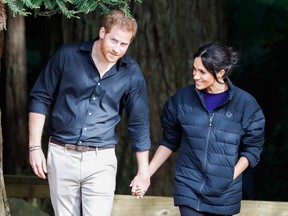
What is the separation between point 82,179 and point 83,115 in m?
0.36

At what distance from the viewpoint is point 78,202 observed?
5.30 meters

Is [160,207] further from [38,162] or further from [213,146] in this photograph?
[38,162]

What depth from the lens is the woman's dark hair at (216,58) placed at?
204 inches

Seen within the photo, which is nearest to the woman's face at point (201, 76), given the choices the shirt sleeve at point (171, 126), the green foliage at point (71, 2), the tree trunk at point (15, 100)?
the shirt sleeve at point (171, 126)

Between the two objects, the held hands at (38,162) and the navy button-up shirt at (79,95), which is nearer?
the held hands at (38,162)

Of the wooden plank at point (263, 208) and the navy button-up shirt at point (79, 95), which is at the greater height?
the navy button-up shirt at point (79, 95)

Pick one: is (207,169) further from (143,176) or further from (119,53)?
(119,53)

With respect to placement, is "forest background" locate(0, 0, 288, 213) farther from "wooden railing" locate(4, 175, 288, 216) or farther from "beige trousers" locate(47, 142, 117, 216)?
"beige trousers" locate(47, 142, 117, 216)

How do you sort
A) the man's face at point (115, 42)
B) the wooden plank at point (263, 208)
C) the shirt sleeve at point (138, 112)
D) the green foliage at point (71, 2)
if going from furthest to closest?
1. the wooden plank at point (263, 208)
2. the shirt sleeve at point (138, 112)
3. the man's face at point (115, 42)
4. the green foliage at point (71, 2)

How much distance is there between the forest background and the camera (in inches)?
314

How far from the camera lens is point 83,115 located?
5152 millimetres

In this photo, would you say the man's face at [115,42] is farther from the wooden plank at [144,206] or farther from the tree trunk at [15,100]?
the tree trunk at [15,100]

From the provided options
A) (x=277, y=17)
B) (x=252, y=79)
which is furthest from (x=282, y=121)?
(x=277, y=17)

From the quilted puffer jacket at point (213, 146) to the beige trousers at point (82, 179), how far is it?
41 centimetres
